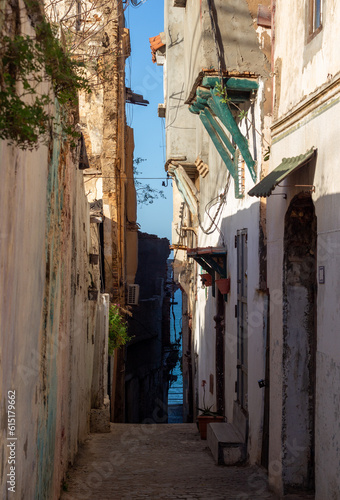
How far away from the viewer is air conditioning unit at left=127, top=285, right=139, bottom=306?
19.9m

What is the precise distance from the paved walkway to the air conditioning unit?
8.43m

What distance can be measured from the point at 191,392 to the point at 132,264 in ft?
15.6

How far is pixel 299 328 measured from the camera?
23.1 feet

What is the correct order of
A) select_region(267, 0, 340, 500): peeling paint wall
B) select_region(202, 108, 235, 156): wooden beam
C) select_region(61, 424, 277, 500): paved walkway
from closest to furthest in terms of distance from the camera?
select_region(267, 0, 340, 500): peeling paint wall
select_region(61, 424, 277, 500): paved walkway
select_region(202, 108, 235, 156): wooden beam

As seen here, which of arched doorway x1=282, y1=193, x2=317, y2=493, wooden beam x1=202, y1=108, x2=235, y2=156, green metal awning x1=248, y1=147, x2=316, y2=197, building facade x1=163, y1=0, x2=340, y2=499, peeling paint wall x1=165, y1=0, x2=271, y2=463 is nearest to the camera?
building facade x1=163, y1=0, x2=340, y2=499

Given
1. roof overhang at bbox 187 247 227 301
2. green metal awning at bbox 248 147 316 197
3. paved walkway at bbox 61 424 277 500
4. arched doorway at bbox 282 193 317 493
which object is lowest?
paved walkway at bbox 61 424 277 500

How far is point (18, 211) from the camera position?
13.2ft

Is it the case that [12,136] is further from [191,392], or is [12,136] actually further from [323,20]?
[191,392]

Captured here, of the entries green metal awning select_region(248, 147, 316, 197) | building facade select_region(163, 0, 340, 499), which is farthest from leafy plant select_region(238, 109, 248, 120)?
green metal awning select_region(248, 147, 316, 197)

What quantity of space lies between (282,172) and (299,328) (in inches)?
70.2

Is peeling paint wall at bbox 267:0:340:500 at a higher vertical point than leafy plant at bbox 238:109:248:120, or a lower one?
lower

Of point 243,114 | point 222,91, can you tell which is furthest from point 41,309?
point 243,114

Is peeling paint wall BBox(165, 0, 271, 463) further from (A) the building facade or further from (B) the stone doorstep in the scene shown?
(B) the stone doorstep

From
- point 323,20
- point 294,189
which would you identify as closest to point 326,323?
point 294,189
